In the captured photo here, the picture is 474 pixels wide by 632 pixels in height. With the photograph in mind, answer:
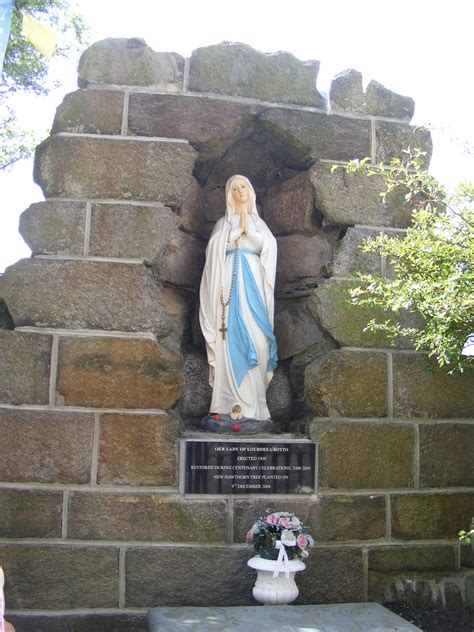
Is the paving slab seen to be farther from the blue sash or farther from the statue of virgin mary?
the blue sash

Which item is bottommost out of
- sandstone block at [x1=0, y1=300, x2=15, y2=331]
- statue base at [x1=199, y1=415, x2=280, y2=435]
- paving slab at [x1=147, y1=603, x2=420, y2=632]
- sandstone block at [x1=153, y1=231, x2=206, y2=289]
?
paving slab at [x1=147, y1=603, x2=420, y2=632]

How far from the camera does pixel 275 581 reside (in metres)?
4.50

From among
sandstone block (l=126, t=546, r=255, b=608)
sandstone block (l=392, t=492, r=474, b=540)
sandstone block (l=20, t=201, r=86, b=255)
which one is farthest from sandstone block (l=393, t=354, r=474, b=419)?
sandstone block (l=20, t=201, r=86, b=255)

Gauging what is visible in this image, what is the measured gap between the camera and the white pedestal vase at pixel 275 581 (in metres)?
4.42

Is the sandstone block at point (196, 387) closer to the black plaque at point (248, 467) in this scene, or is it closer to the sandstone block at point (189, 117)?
the black plaque at point (248, 467)

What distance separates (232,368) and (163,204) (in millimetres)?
1263

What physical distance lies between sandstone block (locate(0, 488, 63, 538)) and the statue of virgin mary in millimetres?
1231

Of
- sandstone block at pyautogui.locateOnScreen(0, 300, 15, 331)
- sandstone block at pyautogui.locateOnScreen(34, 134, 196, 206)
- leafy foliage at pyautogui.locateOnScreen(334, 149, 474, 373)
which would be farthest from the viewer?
sandstone block at pyautogui.locateOnScreen(34, 134, 196, 206)

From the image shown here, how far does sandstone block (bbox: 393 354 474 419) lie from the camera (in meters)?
5.23

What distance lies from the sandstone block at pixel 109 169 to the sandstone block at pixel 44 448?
1.55 metres

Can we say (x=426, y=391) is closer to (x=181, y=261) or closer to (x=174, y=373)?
(x=174, y=373)

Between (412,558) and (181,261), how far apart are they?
2.65m

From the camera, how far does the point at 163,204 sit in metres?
5.27

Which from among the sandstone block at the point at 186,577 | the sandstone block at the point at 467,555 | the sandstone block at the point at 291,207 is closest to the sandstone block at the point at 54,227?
the sandstone block at the point at 291,207
